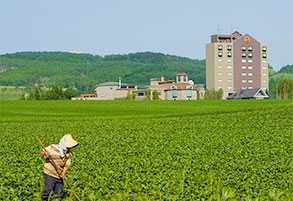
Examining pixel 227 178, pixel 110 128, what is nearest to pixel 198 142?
pixel 227 178

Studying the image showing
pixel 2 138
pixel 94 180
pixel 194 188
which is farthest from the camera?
pixel 2 138

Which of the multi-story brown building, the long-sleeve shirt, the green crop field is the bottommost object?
the green crop field

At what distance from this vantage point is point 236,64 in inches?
5723

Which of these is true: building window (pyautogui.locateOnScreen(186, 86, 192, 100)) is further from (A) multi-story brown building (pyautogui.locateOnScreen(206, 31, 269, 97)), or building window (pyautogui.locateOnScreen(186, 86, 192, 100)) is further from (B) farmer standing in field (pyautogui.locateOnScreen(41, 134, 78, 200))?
(B) farmer standing in field (pyautogui.locateOnScreen(41, 134, 78, 200))

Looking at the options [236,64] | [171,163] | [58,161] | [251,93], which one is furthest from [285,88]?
[58,161]

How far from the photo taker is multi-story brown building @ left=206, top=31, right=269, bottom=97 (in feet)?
467

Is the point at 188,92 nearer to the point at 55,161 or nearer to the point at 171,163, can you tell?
the point at 171,163

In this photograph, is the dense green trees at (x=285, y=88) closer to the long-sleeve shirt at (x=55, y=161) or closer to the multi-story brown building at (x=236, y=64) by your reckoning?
the multi-story brown building at (x=236, y=64)

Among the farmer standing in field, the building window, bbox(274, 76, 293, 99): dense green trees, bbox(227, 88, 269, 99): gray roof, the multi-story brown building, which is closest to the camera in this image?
the farmer standing in field

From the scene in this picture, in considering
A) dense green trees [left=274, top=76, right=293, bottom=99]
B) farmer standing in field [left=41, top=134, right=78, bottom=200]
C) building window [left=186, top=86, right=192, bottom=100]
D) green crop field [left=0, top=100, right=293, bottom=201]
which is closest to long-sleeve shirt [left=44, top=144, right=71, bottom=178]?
farmer standing in field [left=41, top=134, right=78, bottom=200]

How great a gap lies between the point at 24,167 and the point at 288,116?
24.0 metres

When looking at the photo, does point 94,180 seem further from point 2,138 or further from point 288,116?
point 288,116

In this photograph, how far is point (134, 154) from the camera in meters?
19.8

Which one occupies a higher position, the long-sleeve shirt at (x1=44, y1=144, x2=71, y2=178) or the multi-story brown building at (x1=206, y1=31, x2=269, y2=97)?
the multi-story brown building at (x1=206, y1=31, x2=269, y2=97)
